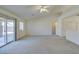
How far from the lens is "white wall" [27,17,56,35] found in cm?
1435

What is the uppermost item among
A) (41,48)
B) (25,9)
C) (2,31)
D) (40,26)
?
(25,9)

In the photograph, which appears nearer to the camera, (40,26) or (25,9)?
(25,9)

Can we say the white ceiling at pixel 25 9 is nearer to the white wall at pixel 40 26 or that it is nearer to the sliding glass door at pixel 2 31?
the sliding glass door at pixel 2 31

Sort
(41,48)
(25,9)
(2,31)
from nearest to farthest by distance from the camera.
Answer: (41,48)
(2,31)
(25,9)

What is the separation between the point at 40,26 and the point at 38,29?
44cm

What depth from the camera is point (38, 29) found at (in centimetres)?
1445

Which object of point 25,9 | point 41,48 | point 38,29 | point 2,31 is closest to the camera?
point 41,48

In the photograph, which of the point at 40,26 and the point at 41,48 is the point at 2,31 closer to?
the point at 41,48

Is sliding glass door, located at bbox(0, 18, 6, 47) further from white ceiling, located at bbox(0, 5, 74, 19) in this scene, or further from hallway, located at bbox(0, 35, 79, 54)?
white ceiling, located at bbox(0, 5, 74, 19)

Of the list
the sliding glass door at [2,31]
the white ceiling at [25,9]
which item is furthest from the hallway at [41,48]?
the white ceiling at [25,9]

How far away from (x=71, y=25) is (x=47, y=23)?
3.49 metres

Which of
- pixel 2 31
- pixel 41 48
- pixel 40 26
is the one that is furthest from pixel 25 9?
pixel 40 26

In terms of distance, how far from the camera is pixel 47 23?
14367 mm
